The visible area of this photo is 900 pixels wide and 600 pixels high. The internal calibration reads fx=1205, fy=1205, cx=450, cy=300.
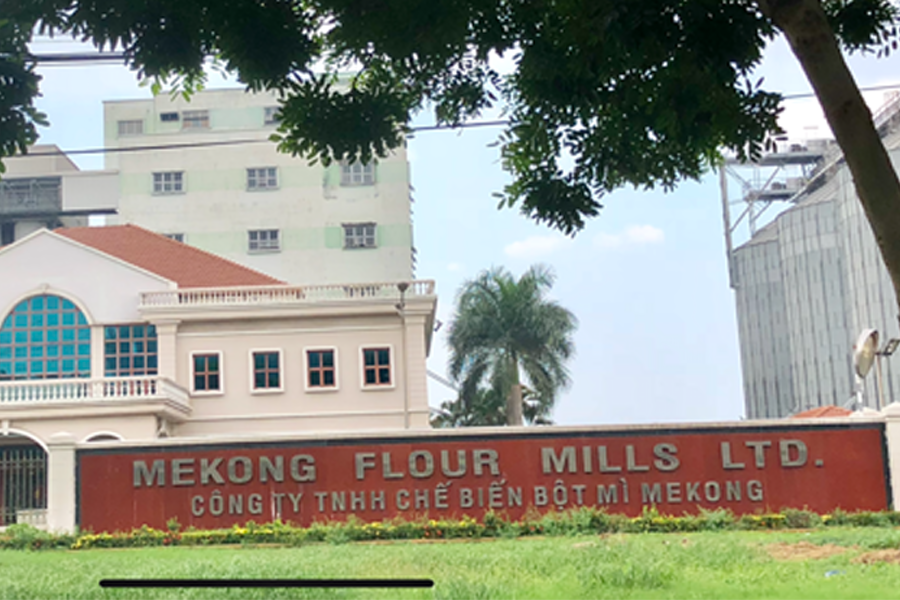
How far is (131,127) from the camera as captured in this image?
6531cm

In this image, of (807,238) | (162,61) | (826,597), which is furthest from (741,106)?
(807,238)

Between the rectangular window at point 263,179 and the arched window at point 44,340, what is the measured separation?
57.2 feet


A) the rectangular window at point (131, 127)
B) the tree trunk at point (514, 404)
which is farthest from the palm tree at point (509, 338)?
the rectangular window at point (131, 127)

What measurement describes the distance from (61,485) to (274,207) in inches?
1408

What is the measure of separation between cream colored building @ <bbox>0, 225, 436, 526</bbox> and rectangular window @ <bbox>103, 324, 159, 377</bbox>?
3 cm

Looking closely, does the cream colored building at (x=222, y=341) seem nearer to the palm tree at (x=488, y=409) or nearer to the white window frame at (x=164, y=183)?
the palm tree at (x=488, y=409)

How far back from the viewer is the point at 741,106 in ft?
22.3

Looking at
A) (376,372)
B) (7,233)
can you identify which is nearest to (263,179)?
(376,372)

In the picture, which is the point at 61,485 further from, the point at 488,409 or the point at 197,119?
the point at 197,119

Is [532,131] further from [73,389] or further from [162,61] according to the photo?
[73,389]

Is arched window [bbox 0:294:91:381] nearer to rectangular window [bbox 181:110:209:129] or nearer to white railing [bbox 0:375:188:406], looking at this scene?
white railing [bbox 0:375:188:406]

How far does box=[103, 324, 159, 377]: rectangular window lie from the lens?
38.9m

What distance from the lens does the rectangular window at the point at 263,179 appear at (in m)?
55.8

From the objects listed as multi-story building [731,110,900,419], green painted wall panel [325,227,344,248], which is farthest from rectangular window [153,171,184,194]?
multi-story building [731,110,900,419]
